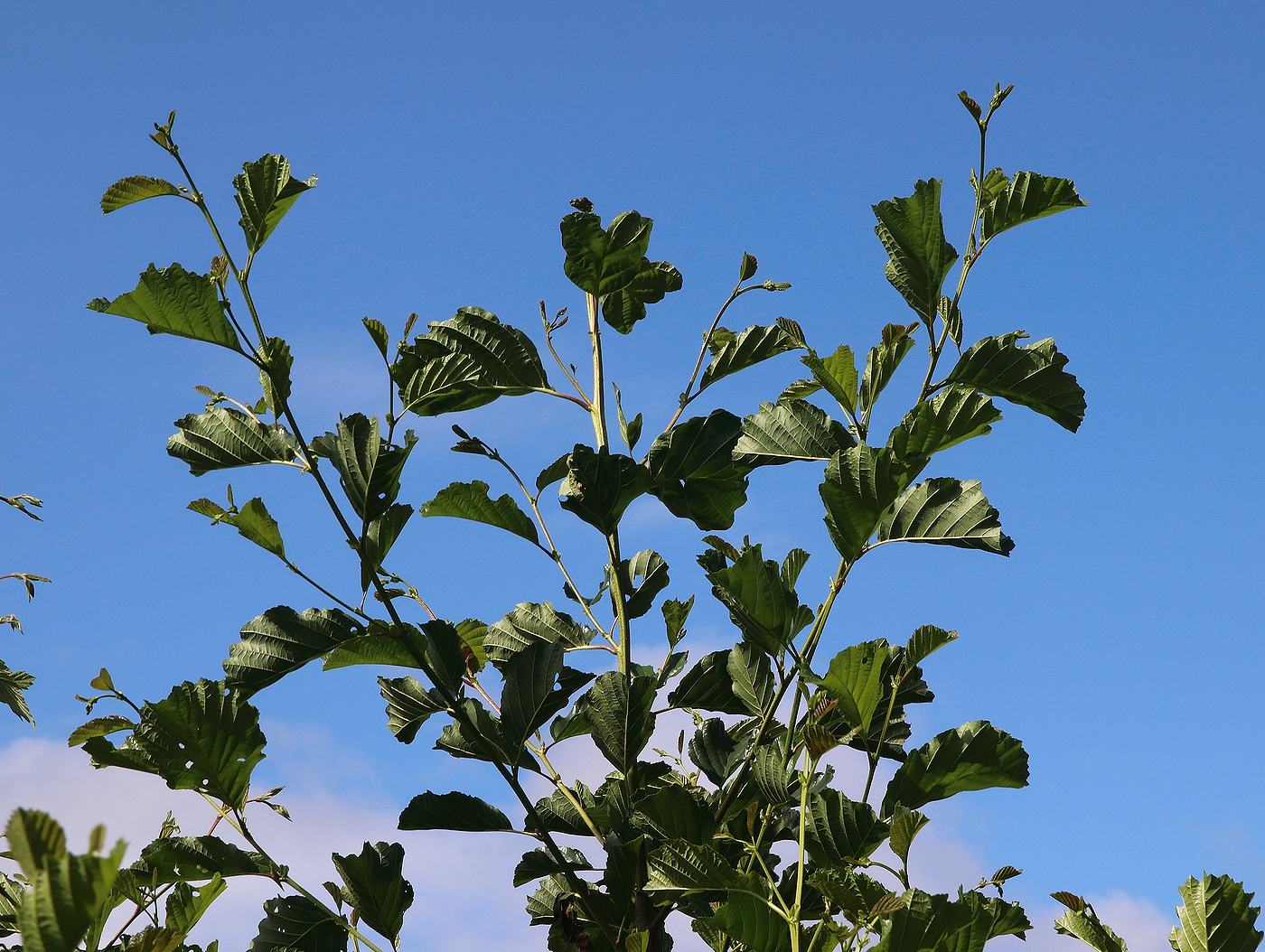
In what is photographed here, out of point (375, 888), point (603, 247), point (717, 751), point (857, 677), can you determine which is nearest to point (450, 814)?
point (375, 888)

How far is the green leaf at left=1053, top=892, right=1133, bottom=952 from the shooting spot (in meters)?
1.66

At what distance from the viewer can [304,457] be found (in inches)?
77.7

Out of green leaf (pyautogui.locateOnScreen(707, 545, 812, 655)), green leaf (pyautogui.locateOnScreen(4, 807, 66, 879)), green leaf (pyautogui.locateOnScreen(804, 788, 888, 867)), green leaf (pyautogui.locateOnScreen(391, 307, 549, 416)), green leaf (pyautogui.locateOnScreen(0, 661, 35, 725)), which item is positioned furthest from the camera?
green leaf (pyautogui.locateOnScreen(0, 661, 35, 725))

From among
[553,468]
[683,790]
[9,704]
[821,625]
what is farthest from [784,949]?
[9,704]

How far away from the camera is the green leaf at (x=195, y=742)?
1.94 metres

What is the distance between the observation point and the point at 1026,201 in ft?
7.13

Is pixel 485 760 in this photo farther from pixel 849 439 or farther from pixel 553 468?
pixel 849 439

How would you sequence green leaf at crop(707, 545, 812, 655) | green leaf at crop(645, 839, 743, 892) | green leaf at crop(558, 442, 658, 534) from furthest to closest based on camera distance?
green leaf at crop(558, 442, 658, 534), green leaf at crop(707, 545, 812, 655), green leaf at crop(645, 839, 743, 892)

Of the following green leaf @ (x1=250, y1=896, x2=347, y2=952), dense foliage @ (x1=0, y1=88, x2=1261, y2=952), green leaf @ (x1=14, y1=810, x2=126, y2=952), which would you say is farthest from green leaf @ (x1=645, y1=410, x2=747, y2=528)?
green leaf @ (x1=14, y1=810, x2=126, y2=952)

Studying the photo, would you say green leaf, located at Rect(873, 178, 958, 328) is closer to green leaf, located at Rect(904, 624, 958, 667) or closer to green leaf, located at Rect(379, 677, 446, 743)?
green leaf, located at Rect(904, 624, 958, 667)

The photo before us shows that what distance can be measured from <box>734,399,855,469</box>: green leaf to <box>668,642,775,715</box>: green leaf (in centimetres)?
38

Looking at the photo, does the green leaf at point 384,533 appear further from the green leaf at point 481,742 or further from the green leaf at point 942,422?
the green leaf at point 942,422

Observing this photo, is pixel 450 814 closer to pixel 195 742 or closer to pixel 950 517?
pixel 195 742

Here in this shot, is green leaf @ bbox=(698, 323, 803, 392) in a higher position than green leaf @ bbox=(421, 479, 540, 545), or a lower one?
higher
